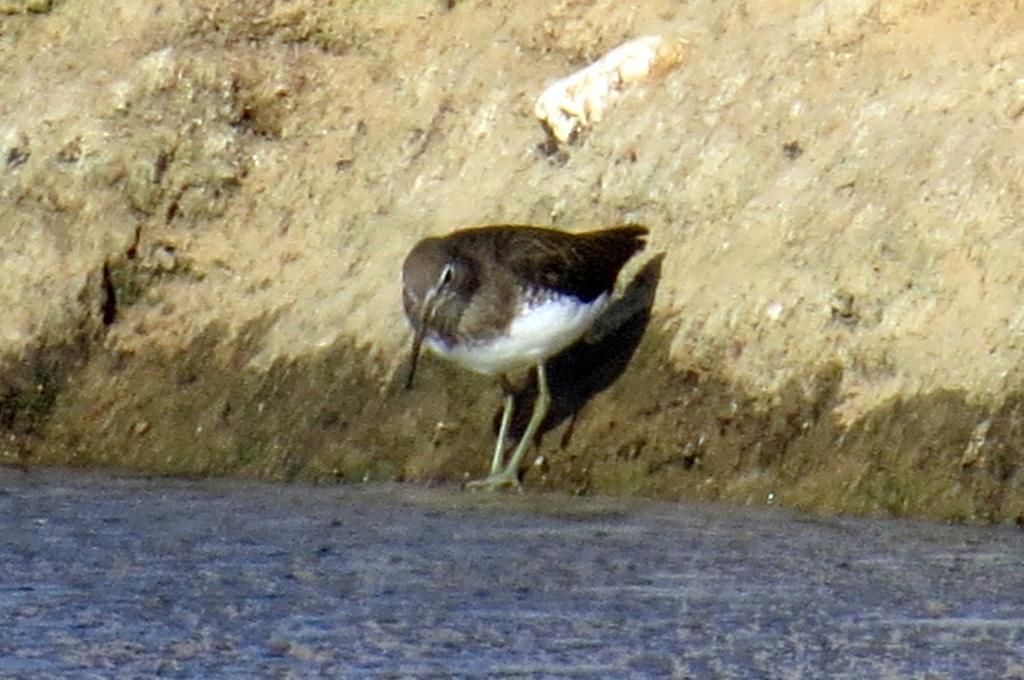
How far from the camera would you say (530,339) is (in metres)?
9.77

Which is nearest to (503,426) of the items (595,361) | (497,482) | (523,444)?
(523,444)

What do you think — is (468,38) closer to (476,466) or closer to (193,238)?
(193,238)

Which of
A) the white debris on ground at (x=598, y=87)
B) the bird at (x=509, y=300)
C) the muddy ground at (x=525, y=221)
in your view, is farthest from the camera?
the white debris on ground at (x=598, y=87)

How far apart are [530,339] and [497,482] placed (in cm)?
65

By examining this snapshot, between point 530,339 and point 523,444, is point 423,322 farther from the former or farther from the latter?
point 523,444

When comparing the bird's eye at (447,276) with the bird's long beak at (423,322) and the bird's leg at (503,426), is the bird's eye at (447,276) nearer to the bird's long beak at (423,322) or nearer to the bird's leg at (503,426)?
the bird's long beak at (423,322)

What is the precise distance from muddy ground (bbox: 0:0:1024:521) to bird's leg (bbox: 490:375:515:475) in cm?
14

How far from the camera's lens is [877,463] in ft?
29.5

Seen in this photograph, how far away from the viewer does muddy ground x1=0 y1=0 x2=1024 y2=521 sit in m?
9.30

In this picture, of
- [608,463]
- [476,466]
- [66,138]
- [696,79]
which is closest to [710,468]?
[608,463]

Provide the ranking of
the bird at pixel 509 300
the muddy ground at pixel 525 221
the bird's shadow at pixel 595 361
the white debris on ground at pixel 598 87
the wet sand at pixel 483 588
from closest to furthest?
the wet sand at pixel 483 588
the muddy ground at pixel 525 221
the bird at pixel 509 300
the bird's shadow at pixel 595 361
the white debris on ground at pixel 598 87

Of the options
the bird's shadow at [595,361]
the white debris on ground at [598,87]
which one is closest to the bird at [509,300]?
the bird's shadow at [595,361]

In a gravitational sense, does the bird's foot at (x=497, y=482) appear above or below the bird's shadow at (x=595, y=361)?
below

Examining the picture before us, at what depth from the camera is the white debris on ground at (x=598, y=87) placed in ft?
35.7
